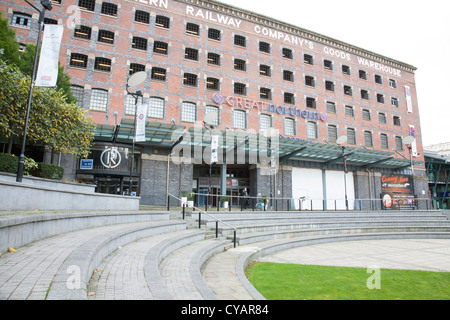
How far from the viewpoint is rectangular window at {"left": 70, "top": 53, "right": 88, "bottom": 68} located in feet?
71.6

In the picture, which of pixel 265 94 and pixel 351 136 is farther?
pixel 351 136

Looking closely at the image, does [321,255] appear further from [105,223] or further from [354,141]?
[354,141]

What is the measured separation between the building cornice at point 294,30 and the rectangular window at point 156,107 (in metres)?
10.3

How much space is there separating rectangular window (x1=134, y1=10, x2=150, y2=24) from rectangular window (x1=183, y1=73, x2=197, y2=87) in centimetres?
585

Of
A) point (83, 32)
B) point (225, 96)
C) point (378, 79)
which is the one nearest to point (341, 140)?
point (225, 96)

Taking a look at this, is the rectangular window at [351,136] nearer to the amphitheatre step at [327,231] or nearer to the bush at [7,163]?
the amphitheatre step at [327,231]

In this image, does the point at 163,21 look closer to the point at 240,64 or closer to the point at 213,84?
the point at 213,84

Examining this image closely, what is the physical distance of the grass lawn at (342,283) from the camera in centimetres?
533

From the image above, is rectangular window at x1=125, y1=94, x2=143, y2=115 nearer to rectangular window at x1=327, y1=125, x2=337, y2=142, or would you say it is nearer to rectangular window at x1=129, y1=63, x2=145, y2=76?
rectangular window at x1=129, y1=63, x2=145, y2=76

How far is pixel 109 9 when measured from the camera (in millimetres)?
23609

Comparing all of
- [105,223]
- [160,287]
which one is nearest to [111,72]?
[105,223]

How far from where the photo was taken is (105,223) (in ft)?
29.6

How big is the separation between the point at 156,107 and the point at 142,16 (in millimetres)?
8723

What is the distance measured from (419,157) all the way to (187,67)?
3140 cm
